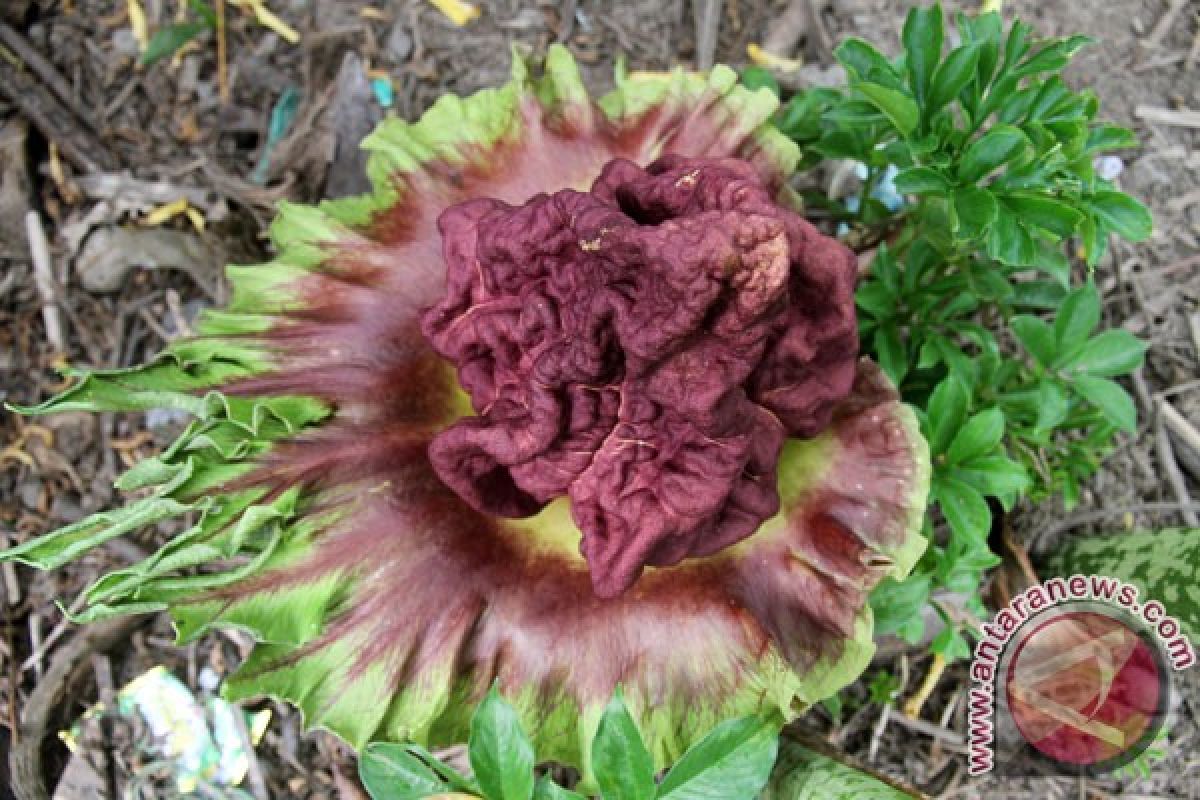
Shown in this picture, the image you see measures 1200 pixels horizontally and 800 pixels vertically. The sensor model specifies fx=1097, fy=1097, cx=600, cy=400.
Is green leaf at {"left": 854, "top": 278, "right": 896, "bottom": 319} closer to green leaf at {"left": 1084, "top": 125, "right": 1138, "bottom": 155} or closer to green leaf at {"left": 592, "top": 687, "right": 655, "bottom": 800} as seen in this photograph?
green leaf at {"left": 1084, "top": 125, "right": 1138, "bottom": 155}

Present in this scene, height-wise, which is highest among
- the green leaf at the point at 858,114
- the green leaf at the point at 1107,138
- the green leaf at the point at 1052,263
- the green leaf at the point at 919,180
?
the green leaf at the point at 858,114

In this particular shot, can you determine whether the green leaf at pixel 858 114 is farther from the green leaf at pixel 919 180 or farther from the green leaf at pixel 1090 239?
the green leaf at pixel 1090 239

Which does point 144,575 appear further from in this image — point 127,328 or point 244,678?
point 127,328

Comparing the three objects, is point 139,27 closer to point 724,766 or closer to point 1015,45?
point 1015,45

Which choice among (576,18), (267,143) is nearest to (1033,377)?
(576,18)

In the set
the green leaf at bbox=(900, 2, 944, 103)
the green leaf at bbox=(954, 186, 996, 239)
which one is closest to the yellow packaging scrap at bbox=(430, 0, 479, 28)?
the green leaf at bbox=(900, 2, 944, 103)

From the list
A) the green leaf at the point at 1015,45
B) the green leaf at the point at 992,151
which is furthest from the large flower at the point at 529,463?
the green leaf at the point at 1015,45
